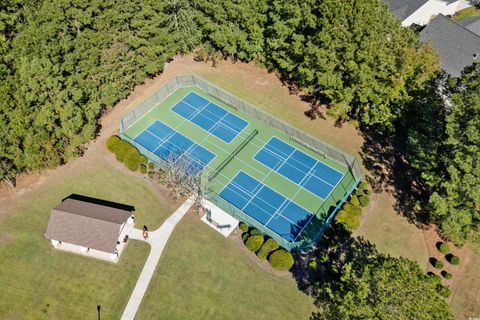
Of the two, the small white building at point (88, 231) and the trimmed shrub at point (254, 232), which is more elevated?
the trimmed shrub at point (254, 232)

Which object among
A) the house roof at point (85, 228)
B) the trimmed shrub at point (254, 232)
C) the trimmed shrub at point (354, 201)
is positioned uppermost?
the trimmed shrub at point (354, 201)

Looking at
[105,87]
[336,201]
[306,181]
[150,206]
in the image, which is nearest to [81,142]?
[105,87]

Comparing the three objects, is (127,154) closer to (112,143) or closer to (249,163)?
(112,143)

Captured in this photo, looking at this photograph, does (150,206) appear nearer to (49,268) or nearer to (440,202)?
(49,268)

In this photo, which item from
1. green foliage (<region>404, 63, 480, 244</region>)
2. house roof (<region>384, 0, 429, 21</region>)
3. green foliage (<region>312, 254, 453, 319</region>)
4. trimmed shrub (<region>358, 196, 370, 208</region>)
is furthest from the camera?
house roof (<region>384, 0, 429, 21</region>)

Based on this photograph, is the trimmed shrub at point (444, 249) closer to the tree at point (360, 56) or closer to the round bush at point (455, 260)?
the round bush at point (455, 260)

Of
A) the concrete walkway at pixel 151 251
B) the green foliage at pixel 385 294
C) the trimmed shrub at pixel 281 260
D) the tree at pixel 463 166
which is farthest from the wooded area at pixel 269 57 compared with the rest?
the trimmed shrub at pixel 281 260

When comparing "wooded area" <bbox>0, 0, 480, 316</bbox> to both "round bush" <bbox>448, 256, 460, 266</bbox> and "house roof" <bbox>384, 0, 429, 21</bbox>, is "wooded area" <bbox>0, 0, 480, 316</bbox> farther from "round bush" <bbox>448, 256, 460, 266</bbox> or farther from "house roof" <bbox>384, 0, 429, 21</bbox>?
"house roof" <bbox>384, 0, 429, 21</bbox>

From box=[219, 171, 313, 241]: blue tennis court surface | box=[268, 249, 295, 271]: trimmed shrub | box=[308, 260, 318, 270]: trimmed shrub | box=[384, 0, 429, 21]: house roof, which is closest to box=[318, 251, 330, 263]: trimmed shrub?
box=[308, 260, 318, 270]: trimmed shrub
